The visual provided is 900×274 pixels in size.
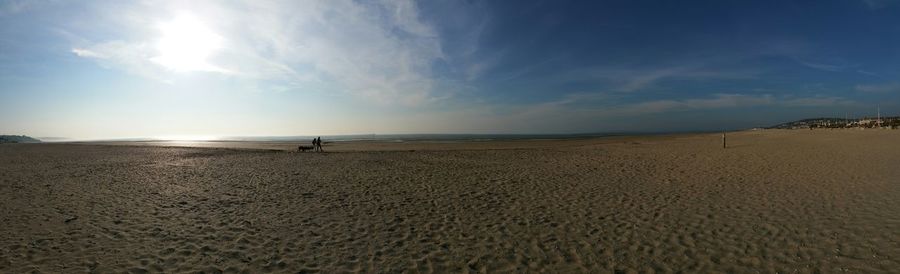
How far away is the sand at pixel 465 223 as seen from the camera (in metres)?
6.53

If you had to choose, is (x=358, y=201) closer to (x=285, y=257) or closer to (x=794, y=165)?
(x=285, y=257)

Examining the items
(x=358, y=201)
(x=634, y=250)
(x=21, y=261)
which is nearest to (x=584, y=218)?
(x=634, y=250)

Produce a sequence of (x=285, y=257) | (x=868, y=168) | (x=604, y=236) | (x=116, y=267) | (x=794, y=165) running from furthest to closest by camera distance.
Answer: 1. (x=794, y=165)
2. (x=868, y=168)
3. (x=604, y=236)
4. (x=285, y=257)
5. (x=116, y=267)

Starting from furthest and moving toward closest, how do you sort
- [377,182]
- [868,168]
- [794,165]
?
[794,165], [868,168], [377,182]

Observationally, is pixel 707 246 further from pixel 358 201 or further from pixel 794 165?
pixel 794 165

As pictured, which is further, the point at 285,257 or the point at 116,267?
the point at 285,257

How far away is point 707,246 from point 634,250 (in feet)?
4.71

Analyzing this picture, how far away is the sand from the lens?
21.4ft

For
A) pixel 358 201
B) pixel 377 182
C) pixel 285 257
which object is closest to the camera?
pixel 285 257

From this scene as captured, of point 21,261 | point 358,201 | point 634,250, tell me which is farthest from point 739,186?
point 21,261

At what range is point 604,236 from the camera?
25.7ft

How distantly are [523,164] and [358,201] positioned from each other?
11.8 meters

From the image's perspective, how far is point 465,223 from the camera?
9031mm

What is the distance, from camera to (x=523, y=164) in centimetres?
→ 2128
